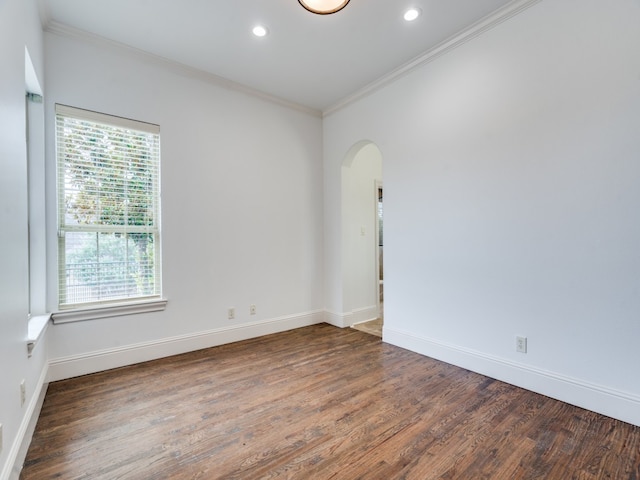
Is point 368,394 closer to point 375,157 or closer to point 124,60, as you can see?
point 375,157

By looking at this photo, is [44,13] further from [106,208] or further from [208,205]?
[208,205]

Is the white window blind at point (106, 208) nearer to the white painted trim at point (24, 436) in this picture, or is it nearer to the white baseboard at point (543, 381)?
the white painted trim at point (24, 436)

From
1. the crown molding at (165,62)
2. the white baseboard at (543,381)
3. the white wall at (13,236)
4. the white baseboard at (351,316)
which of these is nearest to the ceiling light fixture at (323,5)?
the white wall at (13,236)

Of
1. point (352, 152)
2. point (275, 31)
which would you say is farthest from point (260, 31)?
point (352, 152)

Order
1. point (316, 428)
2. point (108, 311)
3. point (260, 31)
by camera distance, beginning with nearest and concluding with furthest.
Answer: point (316, 428) → point (260, 31) → point (108, 311)

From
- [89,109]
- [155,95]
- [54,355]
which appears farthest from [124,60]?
[54,355]

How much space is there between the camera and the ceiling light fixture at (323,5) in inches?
78.1

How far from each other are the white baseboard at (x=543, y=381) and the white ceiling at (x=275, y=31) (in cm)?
287

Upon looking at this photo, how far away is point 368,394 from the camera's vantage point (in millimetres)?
2330

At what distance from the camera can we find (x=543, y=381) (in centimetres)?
230

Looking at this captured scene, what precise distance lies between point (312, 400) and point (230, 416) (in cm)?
58

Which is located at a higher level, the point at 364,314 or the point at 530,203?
the point at 530,203

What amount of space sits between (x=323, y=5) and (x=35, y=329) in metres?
2.94

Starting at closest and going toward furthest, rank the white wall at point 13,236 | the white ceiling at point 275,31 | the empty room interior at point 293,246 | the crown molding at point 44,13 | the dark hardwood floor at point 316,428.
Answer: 1. the white wall at point 13,236
2. the dark hardwood floor at point 316,428
3. the empty room interior at point 293,246
4. the crown molding at point 44,13
5. the white ceiling at point 275,31
